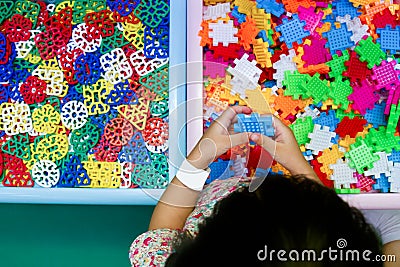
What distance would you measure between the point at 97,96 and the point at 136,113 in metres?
0.12

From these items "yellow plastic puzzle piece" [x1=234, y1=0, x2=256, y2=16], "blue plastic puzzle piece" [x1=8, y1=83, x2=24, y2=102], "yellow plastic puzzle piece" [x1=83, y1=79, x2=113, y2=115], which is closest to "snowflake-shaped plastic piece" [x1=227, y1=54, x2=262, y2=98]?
"yellow plastic puzzle piece" [x1=234, y1=0, x2=256, y2=16]

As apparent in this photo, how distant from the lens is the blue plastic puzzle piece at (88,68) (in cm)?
123

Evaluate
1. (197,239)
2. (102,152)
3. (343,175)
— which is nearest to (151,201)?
(102,152)

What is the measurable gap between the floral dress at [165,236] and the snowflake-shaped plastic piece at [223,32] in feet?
1.24

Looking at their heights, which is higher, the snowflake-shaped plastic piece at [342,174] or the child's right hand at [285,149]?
the child's right hand at [285,149]

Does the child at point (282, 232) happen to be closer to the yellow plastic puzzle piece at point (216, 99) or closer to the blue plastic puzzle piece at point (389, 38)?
the yellow plastic puzzle piece at point (216, 99)

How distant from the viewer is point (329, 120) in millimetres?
1170

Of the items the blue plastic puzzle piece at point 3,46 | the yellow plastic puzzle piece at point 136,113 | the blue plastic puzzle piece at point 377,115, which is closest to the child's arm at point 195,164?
the yellow plastic puzzle piece at point 136,113

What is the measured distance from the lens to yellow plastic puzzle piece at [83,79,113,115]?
123 centimetres

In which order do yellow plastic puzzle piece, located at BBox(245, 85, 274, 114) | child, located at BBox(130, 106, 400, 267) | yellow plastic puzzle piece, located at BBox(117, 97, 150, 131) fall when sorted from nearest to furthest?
child, located at BBox(130, 106, 400, 267)
yellow plastic puzzle piece, located at BBox(245, 85, 274, 114)
yellow plastic puzzle piece, located at BBox(117, 97, 150, 131)

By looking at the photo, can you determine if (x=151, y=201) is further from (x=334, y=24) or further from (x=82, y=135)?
(x=334, y=24)

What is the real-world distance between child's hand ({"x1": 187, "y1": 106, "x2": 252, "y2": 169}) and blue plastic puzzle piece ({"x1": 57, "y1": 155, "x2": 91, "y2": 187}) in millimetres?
363

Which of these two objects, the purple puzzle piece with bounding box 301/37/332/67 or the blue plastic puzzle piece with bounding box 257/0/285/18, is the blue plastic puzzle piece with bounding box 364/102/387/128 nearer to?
the purple puzzle piece with bounding box 301/37/332/67

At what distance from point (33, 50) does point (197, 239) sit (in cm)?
86
